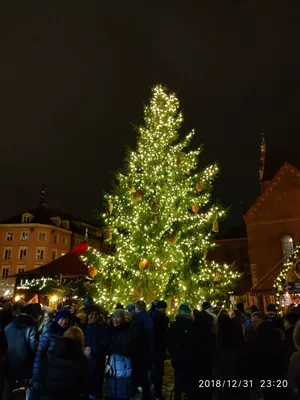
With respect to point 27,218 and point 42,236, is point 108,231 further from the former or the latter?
point 27,218

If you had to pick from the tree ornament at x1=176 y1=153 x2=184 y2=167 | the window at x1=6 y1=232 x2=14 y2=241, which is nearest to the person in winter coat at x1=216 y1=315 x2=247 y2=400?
the tree ornament at x1=176 y1=153 x2=184 y2=167

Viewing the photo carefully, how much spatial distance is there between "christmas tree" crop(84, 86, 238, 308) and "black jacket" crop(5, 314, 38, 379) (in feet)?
32.9

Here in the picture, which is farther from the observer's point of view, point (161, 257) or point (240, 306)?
point (161, 257)

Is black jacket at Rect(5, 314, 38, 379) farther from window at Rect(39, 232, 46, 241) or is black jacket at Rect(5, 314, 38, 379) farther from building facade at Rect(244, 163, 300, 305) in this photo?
window at Rect(39, 232, 46, 241)

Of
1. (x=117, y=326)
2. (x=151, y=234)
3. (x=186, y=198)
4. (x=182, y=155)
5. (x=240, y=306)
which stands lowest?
(x=117, y=326)

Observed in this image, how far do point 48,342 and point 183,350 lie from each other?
242cm

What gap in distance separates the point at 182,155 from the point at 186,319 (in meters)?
12.8

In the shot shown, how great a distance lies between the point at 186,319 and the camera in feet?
22.7

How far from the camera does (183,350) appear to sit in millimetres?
6266

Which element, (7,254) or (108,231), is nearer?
(108,231)

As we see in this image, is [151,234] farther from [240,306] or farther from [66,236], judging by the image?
[66,236]

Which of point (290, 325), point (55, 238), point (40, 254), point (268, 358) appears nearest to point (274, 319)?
point (290, 325)

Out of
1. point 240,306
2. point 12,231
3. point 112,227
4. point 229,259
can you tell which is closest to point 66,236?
point 12,231

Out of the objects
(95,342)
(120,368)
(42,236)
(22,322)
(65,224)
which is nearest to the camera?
→ (120,368)
